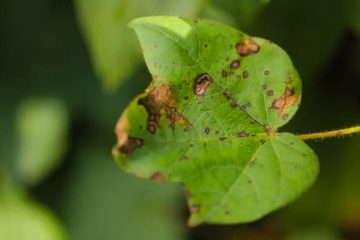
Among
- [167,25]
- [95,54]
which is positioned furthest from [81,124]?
[167,25]

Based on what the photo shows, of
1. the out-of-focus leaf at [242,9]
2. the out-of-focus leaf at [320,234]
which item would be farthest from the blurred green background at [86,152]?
the out-of-focus leaf at [242,9]

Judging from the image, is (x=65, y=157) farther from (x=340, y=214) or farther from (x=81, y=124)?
(x=340, y=214)

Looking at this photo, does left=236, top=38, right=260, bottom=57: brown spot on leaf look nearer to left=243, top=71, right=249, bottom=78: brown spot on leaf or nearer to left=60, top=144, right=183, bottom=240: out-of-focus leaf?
left=243, top=71, right=249, bottom=78: brown spot on leaf

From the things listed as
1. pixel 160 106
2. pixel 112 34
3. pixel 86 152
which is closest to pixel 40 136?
pixel 86 152

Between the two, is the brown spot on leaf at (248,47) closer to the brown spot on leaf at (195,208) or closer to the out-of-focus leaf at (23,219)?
the brown spot on leaf at (195,208)

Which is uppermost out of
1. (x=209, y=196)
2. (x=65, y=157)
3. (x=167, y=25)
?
(x=167, y=25)

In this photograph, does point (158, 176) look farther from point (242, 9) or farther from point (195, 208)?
point (242, 9)

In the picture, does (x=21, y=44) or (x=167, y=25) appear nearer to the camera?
(x=167, y=25)
